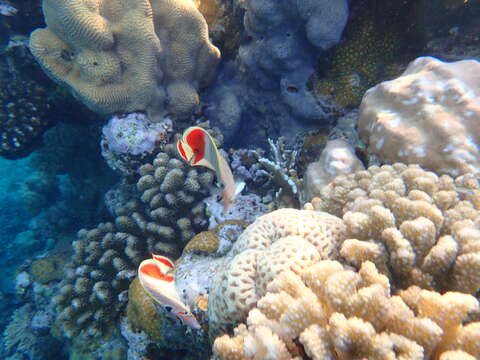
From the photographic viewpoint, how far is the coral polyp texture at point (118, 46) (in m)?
4.20

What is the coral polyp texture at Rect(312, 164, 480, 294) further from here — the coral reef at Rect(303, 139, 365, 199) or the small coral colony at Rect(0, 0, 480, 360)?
the coral reef at Rect(303, 139, 365, 199)

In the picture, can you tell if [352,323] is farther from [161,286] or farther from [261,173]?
[261,173]

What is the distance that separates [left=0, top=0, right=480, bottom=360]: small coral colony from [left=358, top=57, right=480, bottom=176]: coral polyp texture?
2cm

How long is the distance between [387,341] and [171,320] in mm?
2385

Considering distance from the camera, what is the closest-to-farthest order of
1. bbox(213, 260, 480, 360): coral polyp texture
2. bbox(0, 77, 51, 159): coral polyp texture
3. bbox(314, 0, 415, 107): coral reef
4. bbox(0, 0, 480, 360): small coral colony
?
bbox(213, 260, 480, 360): coral polyp texture → bbox(0, 0, 480, 360): small coral colony → bbox(314, 0, 415, 107): coral reef → bbox(0, 77, 51, 159): coral polyp texture

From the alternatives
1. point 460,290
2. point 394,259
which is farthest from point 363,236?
point 460,290

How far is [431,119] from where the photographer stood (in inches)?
111

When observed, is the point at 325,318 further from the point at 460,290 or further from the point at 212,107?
the point at 212,107

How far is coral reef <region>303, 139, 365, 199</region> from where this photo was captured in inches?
131

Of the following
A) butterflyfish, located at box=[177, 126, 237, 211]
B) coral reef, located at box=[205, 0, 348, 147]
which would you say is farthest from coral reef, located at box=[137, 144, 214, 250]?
butterflyfish, located at box=[177, 126, 237, 211]

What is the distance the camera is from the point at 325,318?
1.57 m

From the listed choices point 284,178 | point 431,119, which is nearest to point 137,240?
point 284,178

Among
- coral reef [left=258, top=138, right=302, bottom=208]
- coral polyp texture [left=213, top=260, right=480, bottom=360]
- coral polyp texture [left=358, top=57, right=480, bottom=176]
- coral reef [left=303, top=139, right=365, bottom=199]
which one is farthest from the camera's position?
coral reef [left=258, top=138, right=302, bottom=208]

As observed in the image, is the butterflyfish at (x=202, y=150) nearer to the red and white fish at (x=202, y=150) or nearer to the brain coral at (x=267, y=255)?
the red and white fish at (x=202, y=150)
